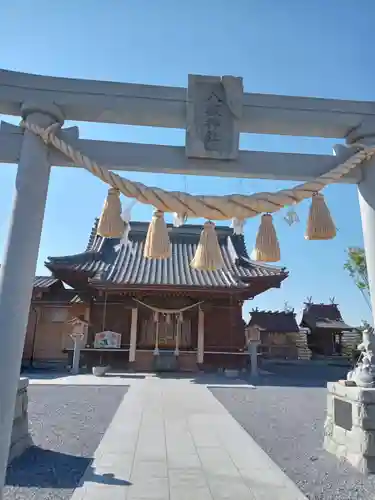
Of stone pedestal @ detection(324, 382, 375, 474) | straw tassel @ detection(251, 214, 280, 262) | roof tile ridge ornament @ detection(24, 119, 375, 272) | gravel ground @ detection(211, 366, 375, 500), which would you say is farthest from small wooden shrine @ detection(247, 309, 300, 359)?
roof tile ridge ornament @ detection(24, 119, 375, 272)

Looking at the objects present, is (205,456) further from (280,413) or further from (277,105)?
(277,105)


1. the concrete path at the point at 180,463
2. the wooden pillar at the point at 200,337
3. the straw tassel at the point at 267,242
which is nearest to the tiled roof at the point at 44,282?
the wooden pillar at the point at 200,337

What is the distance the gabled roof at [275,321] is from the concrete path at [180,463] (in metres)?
16.7

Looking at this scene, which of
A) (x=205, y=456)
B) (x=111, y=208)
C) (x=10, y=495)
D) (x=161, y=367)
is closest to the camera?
(x=111, y=208)

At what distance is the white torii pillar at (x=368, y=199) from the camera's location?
2.33 metres

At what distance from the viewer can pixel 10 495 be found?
2961 mm

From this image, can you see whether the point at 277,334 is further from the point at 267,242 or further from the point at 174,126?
the point at 174,126

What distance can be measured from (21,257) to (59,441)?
349 cm

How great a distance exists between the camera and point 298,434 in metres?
5.12

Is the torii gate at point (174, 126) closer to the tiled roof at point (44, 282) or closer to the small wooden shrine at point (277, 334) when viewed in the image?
the tiled roof at point (44, 282)

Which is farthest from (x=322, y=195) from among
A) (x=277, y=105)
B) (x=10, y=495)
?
(x=10, y=495)

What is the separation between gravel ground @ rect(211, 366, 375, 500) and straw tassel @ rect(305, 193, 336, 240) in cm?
224

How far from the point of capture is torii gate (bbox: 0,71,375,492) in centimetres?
224

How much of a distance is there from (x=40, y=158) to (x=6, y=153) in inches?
9.8
